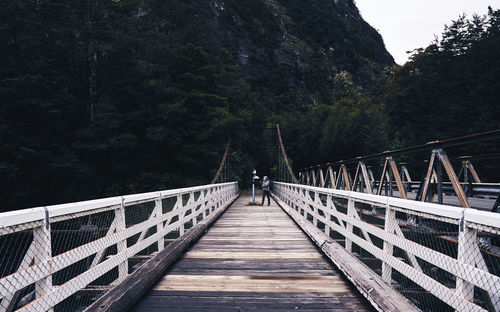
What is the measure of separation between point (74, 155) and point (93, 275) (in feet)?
83.3

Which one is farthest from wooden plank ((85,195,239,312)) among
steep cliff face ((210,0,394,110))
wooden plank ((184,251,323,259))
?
steep cliff face ((210,0,394,110))

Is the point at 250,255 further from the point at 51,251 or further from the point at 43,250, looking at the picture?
the point at 43,250

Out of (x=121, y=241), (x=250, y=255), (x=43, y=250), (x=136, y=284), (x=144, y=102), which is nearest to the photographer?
(x=43, y=250)

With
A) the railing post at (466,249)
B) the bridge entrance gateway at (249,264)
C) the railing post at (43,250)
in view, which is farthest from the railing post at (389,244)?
the railing post at (43,250)

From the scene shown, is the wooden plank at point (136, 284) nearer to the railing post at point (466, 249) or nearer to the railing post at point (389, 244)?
the railing post at point (389, 244)

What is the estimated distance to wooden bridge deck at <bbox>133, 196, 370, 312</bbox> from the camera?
10.6 ft

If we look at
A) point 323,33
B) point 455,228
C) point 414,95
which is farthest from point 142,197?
point 323,33

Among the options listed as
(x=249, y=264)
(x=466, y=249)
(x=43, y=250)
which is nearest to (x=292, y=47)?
(x=249, y=264)

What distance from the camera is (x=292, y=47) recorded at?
92.1m

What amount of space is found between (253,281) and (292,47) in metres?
95.0

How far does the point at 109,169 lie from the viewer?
1119 inches

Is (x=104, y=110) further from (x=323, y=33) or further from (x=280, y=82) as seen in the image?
(x=323, y=33)

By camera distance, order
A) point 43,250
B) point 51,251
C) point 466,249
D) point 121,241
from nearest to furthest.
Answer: point 466,249
point 43,250
point 51,251
point 121,241

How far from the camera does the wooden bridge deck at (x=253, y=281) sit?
10.6 feet
